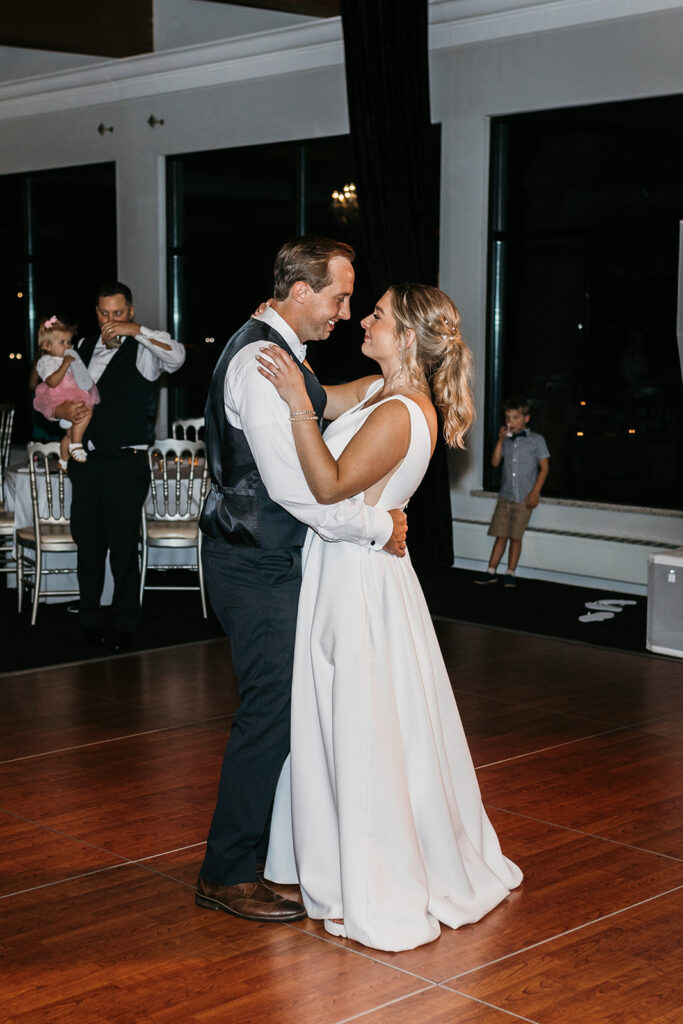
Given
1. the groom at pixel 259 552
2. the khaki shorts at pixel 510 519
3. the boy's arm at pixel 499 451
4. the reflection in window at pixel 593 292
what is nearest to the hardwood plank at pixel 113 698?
the groom at pixel 259 552

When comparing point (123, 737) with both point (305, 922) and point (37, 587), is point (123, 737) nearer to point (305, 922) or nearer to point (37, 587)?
point (305, 922)

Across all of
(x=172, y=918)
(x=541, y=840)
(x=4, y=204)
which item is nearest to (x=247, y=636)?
(x=172, y=918)

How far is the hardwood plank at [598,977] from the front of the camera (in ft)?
9.00

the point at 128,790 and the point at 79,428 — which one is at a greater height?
the point at 79,428

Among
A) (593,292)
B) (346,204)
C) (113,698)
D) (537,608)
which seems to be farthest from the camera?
(346,204)

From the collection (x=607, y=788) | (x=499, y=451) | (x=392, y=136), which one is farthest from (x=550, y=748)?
(x=392, y=136)

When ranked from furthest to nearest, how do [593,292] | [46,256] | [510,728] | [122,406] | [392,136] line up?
[46,256]
[593,292]
[392,136]
[122,406]
[510,728]

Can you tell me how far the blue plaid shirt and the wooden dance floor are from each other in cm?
251

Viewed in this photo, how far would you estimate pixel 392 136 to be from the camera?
831 cm

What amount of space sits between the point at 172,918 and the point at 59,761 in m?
1.40

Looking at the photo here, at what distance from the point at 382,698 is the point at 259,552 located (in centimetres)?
47

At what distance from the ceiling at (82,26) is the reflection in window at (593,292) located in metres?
3.54

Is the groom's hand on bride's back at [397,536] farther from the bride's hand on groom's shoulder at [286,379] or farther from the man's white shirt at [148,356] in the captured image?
the man's white shirt at [148,356]

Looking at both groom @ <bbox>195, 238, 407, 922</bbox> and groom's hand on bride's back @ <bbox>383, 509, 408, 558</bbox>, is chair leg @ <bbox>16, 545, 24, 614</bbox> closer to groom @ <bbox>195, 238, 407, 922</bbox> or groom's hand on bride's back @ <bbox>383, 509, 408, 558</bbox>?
groom @ <bbox>195, 238, 407, 922</bbox>
